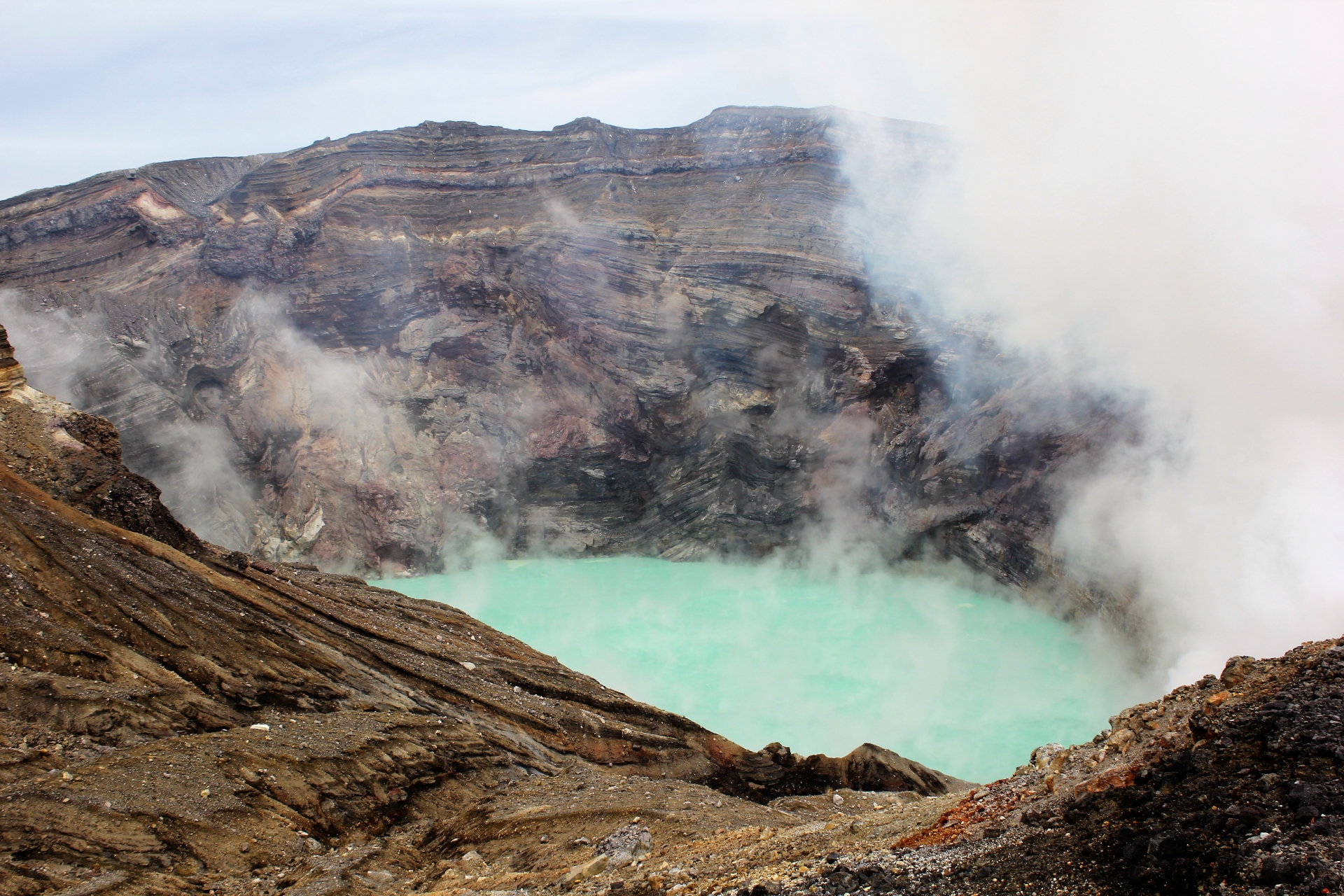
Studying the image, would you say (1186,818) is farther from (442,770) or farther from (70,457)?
(70,457)

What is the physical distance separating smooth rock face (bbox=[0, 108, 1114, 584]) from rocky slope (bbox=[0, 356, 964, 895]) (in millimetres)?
10342

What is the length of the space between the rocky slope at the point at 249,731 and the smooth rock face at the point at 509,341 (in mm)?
10342

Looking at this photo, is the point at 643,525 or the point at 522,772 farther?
the point at 643,525

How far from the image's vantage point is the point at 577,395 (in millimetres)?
22812

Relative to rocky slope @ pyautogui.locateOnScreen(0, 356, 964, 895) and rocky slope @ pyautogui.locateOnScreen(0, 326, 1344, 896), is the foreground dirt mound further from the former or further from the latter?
rocky slope @ pyautogui.locateOnScreen(0, 356, 964, 895)

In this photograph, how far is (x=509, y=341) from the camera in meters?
23.6

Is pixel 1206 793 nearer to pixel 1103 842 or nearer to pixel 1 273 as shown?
pixel 1103 842

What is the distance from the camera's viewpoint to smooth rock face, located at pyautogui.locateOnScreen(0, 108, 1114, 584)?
20438mm

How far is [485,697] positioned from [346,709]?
1.89 metres

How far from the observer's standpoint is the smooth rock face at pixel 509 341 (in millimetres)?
20438

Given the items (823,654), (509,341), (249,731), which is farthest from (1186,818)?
(509,341)

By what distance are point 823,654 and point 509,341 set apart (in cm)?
1270

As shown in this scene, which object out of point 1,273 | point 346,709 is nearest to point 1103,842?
point 346,709

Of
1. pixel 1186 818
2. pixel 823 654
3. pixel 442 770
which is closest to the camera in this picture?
pixel 1186 818
